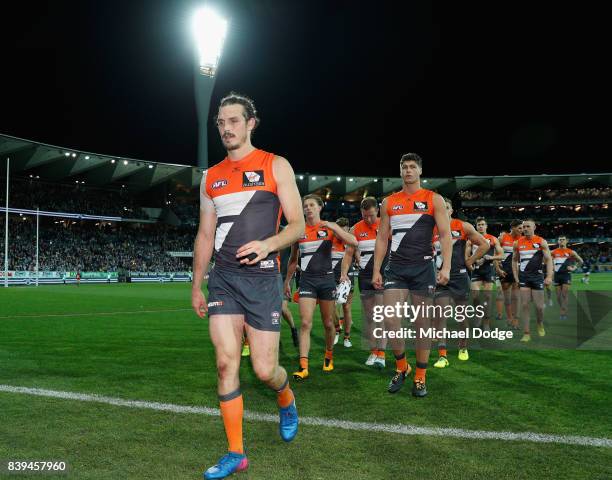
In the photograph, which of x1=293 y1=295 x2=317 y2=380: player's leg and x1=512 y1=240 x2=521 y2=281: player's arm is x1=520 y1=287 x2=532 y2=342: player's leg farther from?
x1=293 y1=295 x2=317 y2=380: player's leg

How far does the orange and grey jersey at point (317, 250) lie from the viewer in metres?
7.86

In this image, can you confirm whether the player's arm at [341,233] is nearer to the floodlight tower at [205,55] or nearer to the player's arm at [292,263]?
the player's arm at [292,263]

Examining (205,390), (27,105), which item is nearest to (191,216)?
(27,105)

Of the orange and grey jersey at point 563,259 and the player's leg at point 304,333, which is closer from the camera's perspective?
the player's leg at point 304,333

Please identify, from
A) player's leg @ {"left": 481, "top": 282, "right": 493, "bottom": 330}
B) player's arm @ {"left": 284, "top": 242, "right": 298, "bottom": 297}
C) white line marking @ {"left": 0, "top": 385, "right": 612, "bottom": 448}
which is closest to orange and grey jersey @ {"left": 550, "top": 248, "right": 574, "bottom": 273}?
player's leg @ {"left": 481, "top": 282, "right": 493, "bottom": 330}

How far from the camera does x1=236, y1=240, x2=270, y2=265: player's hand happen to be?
140 inches

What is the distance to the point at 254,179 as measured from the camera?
13.3ft

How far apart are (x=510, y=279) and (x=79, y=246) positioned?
49.2 m

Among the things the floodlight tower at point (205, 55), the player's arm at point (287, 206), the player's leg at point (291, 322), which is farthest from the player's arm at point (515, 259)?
the floodlight tower at point (205, 55)

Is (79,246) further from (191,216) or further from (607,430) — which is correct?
(607,430)

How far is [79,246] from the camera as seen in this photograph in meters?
54.4

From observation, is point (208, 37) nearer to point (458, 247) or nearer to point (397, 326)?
point (458, 247)

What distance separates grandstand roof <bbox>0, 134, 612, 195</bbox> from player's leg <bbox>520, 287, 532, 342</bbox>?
43.5m

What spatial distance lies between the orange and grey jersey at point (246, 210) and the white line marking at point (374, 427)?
169 centimetres
